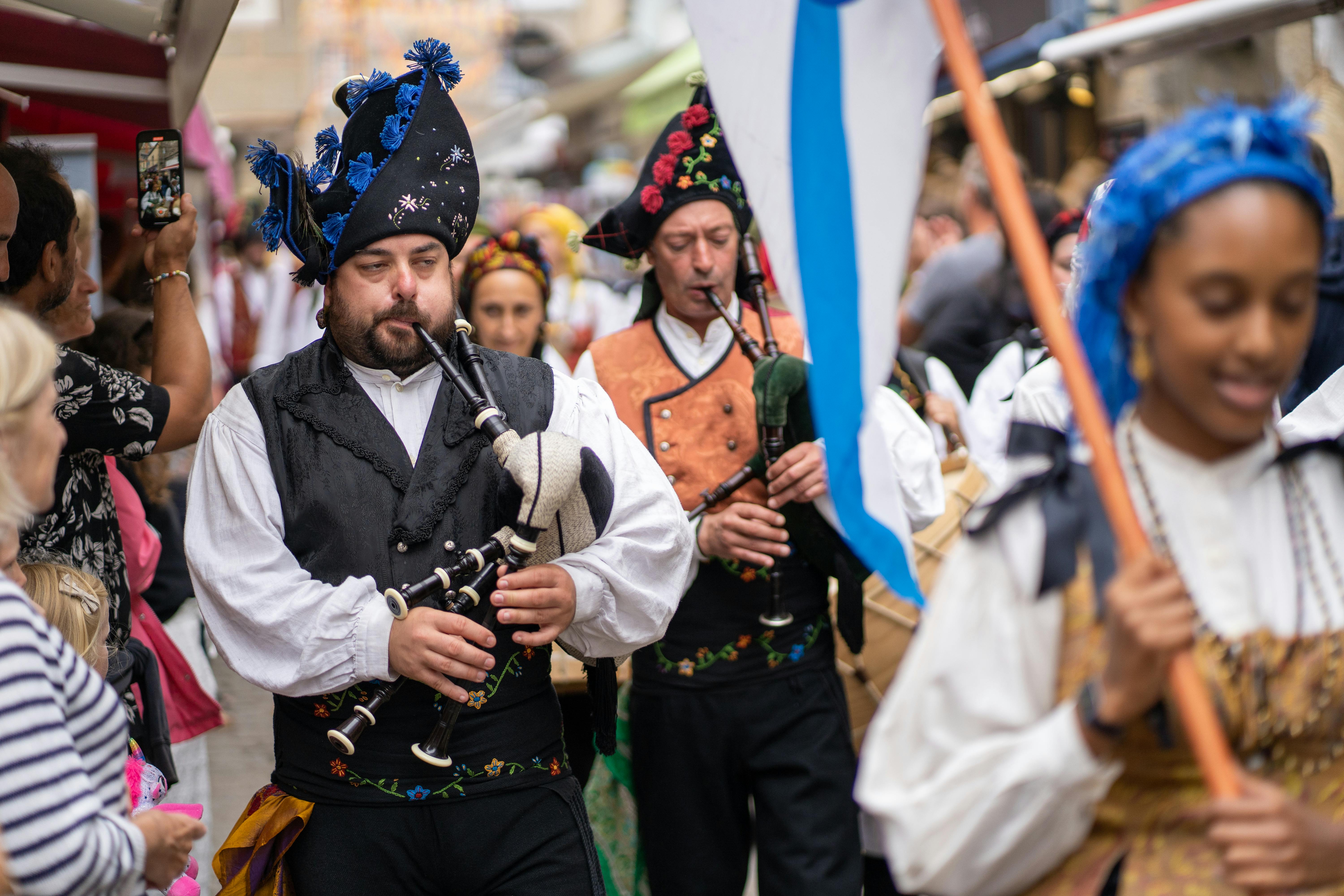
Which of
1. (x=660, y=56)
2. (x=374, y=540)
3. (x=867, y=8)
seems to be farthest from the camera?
(x=660, y=56)

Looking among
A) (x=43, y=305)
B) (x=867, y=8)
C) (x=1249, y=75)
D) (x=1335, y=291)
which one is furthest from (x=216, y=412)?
(x=1249, y=75)

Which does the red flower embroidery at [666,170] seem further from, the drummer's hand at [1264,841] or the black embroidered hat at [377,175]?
the drummer's hand at [1264,841]

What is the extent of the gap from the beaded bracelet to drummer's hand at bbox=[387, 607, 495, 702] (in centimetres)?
121

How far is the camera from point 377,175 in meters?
2.77

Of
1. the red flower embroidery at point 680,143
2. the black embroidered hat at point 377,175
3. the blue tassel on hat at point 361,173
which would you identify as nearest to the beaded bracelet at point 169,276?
the black embroidered hat at point 377,175

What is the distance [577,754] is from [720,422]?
1210 millimetres

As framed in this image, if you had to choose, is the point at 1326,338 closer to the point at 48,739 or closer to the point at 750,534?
the point at 750,534

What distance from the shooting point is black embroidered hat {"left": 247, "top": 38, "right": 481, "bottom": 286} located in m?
2.76

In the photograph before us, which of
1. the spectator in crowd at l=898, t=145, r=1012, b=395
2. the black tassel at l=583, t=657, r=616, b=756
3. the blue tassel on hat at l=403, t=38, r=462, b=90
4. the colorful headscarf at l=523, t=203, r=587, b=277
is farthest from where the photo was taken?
the colorful headscarf at l=523, t=203, r=587, b=277

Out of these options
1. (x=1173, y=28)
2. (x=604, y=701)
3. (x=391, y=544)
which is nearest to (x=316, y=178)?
(x=391, y=544)

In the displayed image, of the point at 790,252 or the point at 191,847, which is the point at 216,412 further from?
the point at 790,252

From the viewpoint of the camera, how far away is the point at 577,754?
4.11 meters

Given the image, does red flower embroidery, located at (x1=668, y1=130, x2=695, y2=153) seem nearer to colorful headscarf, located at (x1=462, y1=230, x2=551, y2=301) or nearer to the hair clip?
colorful headscarf, located at (x1=462, y1=230, x2=551, y2=301)

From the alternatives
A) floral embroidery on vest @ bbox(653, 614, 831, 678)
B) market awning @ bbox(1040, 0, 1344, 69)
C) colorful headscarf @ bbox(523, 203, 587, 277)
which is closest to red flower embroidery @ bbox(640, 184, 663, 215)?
floral embroidery on vest @ bbox(653, 614, 831, 678)
